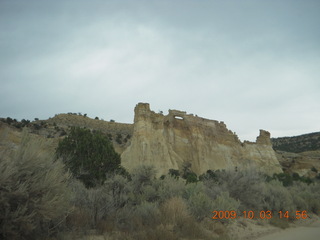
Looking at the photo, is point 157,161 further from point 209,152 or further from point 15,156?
point 15,156

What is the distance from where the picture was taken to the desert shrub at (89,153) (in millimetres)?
17703

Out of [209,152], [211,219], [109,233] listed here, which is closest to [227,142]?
[209,152]

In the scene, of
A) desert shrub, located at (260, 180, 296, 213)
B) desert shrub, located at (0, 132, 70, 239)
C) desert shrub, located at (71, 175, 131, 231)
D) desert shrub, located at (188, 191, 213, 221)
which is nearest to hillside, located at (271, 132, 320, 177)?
desert shrub, located at (260, 180, 296, 213)

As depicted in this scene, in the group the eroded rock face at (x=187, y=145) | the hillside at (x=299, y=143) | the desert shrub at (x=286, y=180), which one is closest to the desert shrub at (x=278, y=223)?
the desert shrub at (x=286, y=180)

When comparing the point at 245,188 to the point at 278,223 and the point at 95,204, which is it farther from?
the point at 95,204

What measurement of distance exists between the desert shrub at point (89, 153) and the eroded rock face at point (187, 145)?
18.0 meters

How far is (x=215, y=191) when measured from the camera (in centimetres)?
1268

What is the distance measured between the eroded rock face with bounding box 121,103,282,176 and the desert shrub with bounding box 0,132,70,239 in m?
31.7

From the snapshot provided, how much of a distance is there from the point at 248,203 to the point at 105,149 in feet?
34.0

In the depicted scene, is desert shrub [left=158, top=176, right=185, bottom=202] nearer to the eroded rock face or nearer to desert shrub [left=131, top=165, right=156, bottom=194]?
desert shrub [left=131, top=165, right=156, bottom=194]

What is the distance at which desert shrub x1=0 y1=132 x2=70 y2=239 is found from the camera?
15.2 ft

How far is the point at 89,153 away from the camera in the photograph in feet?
61.3
